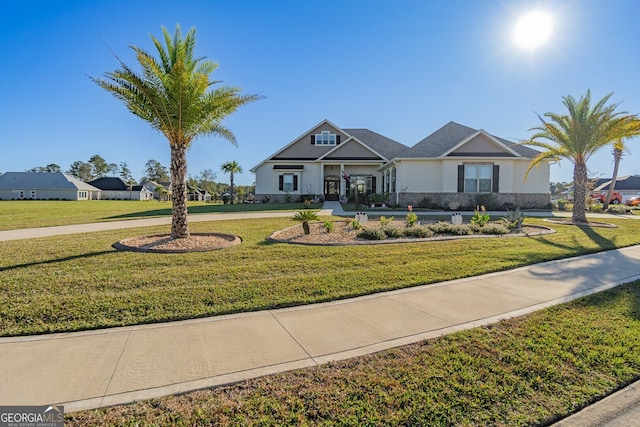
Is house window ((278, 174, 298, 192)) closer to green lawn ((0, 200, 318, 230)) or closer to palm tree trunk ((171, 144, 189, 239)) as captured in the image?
green lawn ((0, 200, 318, 230))

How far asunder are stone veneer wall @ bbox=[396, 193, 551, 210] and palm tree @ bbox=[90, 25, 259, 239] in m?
16.4

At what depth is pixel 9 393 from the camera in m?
2.81

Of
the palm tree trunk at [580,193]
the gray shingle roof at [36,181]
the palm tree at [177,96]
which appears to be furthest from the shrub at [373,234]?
the gray shingle roof at [36,181]

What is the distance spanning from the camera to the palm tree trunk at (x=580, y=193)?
15078mm

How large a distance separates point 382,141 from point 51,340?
3351cm

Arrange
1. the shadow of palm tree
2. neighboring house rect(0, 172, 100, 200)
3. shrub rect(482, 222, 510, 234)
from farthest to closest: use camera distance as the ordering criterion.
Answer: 1. neighboring house rect(0, 172, 100, 200)
2. shrub rect(482, 222, 510, 234)
3. the shadow of palm tree

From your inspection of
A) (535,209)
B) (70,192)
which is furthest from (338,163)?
(70,192)

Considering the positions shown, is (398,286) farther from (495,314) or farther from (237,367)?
(237,367)

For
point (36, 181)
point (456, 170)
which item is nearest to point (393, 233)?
point (456, 170)

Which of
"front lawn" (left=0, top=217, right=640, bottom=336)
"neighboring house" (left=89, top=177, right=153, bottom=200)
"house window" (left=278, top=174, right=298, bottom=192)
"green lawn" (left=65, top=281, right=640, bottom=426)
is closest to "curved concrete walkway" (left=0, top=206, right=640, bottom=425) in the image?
"green lawn" (left=65, top=281, right=640, bottom=426)

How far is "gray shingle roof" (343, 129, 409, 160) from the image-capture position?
1304 inches

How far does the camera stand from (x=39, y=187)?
62.7 metres

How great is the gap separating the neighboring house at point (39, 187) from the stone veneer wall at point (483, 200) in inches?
2578

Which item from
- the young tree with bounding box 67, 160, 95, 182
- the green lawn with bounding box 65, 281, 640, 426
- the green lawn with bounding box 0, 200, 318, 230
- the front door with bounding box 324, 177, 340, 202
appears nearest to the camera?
the green lawn with bounding box 65, 281, 640, 426
